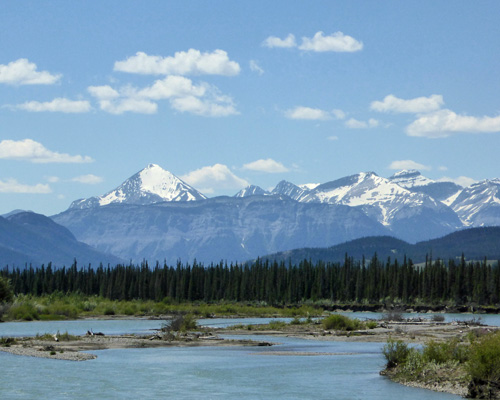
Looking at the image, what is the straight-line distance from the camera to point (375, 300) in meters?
189

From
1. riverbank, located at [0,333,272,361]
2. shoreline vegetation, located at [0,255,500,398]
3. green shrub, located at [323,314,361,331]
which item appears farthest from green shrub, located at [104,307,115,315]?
riverbank, located at [0,333,272,361]

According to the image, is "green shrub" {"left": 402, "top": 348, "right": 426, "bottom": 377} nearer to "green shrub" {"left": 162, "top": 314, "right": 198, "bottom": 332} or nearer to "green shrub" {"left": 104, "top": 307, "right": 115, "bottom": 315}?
"green shrub" {"left": 162, "top": 314, "right": 198, "bottom": 332}

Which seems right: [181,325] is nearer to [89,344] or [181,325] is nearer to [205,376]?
[89,344]

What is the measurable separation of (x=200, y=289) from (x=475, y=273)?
60854 millimetres

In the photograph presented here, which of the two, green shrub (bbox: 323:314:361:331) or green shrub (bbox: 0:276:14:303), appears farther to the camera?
green shrub (bbox: 0:276:14:303)

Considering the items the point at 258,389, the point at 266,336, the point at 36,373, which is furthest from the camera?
the point at 266,336

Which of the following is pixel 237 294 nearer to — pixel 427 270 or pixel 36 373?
pixel 427 270

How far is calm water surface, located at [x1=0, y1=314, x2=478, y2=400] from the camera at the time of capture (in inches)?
1738

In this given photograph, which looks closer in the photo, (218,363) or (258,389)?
(258,389)

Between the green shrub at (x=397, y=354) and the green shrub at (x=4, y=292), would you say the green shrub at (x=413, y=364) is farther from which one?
the green shrub at (x=4, y=292)

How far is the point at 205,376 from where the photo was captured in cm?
5138

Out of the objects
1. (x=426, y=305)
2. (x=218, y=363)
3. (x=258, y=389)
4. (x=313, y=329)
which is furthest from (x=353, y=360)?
(x=426, y=305)

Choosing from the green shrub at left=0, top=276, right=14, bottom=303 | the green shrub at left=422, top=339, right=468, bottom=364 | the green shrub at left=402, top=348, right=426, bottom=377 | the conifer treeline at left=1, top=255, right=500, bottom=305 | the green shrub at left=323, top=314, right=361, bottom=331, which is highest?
the conifer treeline at left=1, top=255, right=500, bottom=305

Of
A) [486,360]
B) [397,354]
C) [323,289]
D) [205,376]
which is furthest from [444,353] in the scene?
[323,289]
